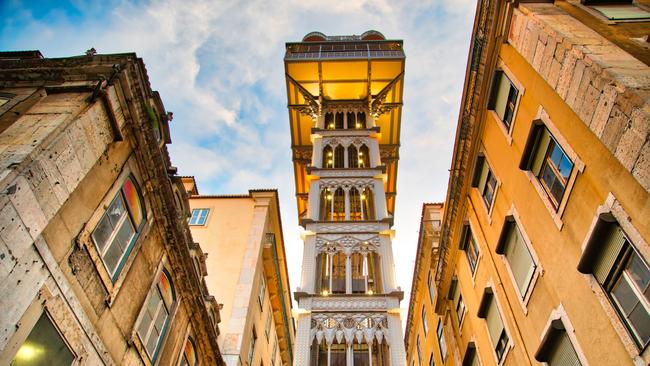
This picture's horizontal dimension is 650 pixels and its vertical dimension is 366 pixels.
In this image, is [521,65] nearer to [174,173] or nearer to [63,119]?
[174,173]

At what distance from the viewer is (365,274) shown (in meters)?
24.7

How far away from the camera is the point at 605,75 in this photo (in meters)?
7.95

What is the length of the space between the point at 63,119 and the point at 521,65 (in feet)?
36.3

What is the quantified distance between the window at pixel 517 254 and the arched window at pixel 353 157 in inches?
914

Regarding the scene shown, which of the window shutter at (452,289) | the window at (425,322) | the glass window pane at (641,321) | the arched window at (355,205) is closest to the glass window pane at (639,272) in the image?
the glass window pane at (641,321)

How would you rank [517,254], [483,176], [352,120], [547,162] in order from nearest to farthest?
[547,162], [517,254], [483,176], [352,120]

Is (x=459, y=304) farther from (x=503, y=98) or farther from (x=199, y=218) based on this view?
(x=199, y=218)

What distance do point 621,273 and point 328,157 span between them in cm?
2900

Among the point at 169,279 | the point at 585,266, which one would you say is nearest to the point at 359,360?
the point at 169,279

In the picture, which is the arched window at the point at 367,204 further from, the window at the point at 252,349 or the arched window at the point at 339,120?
the arched window at the point at 339,120

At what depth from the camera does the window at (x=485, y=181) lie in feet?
43.3

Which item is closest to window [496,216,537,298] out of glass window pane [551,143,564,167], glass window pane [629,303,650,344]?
glass window pane [551,143,564,167]

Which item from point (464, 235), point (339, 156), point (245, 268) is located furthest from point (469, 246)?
point (339, 156)

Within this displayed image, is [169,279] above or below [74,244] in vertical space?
above
